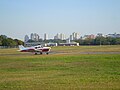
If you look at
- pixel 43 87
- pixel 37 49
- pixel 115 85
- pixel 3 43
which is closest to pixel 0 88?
pixel 43 87

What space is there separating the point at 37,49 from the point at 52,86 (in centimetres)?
5353

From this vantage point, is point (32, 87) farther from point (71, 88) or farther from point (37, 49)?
point (37, 49)

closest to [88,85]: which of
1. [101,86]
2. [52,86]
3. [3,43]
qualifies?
[101,86]

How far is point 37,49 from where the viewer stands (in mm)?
66375

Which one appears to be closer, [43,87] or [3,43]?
[43,87]

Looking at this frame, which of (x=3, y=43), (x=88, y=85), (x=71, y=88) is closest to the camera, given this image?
(x=71, y=88)

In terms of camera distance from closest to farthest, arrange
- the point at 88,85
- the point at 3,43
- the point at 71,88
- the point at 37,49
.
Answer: the point at 71,88
the point at 88,85
the point at 37,49
the point at 3,43

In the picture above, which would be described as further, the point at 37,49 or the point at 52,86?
the point at 37,49

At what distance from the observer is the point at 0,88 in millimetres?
12781

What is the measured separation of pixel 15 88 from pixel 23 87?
402mm

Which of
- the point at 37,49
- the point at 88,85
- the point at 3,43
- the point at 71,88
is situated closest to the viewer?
the point at 71,88

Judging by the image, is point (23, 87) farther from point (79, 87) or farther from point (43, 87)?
point (79, 87)

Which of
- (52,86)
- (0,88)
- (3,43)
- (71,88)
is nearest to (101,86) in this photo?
(71,88)

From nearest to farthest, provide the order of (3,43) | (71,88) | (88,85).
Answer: (71,88) < (88,85) < (3,43)
